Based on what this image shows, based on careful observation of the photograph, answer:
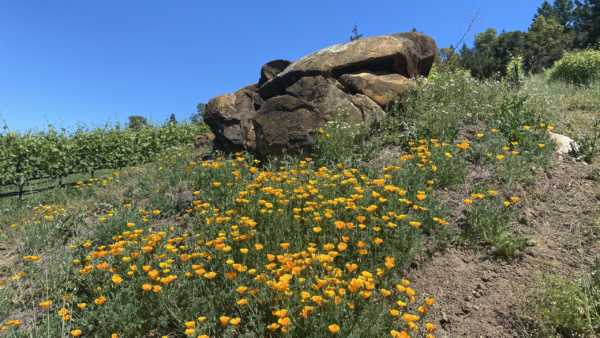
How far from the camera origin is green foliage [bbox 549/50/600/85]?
663 inches

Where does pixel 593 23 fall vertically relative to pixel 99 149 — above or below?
above

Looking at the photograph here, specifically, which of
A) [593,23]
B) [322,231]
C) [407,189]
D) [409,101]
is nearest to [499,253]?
[407,189]

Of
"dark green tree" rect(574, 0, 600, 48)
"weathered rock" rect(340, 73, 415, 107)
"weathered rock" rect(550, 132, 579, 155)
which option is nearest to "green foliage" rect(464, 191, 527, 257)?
"weathered rock" rect(550, 132, 579, 155)

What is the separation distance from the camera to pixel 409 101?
9.06m

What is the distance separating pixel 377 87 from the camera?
9312mm

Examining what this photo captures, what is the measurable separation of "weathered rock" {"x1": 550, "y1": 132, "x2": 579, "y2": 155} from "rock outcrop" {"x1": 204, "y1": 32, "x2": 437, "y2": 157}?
3077 millimetres

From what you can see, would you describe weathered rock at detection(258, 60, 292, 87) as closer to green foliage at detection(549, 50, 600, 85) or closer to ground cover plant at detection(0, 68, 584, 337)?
ground cover plant at detection(0, 68, 584, 337)

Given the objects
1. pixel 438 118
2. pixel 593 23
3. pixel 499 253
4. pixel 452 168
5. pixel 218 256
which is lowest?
pixel 499 253

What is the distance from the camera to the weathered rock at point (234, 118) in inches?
383

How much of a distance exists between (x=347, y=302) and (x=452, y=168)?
11.7 feet

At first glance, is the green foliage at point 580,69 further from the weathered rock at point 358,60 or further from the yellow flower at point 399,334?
the yellow flower at point 399,334

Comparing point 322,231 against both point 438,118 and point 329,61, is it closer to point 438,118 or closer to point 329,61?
point 438,118

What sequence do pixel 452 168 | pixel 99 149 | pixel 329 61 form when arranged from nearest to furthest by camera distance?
pixel 452 168
pixel 329 61
pixel 99 149

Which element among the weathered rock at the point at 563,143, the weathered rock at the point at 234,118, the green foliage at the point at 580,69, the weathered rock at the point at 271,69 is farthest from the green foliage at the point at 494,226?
the green foliage at the point at 580,69
